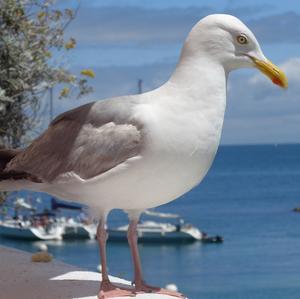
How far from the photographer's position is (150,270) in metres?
30.8

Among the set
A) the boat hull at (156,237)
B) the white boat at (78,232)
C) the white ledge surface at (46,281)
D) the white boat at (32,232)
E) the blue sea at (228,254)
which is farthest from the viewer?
the white boat at (78,232)

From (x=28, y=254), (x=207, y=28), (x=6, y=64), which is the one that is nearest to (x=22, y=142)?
(x=6, y=64)

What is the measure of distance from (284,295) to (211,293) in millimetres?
2153

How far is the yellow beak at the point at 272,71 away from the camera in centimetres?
369

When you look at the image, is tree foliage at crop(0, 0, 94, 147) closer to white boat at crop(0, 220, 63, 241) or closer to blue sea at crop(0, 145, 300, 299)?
blue sea at crop(0, 145, 300, 299)

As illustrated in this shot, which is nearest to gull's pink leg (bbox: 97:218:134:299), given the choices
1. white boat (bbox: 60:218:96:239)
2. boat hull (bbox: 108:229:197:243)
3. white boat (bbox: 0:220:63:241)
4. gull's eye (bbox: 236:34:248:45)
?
gull's eye (bbox: 236:34:248:45)

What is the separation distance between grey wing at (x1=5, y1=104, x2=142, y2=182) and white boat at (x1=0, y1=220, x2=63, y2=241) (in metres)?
29.0

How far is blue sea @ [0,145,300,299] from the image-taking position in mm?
26969

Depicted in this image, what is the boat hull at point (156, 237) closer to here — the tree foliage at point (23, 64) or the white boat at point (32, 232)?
the white boat at point (32, 232)

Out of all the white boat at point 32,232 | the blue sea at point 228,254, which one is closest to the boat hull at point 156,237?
the blue sea at point 228,254

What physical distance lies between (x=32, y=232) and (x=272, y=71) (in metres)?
32.2

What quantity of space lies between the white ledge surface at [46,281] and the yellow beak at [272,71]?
1092 mm

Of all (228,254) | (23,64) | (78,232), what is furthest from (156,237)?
(23,64)

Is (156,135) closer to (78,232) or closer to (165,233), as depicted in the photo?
(165,233)
